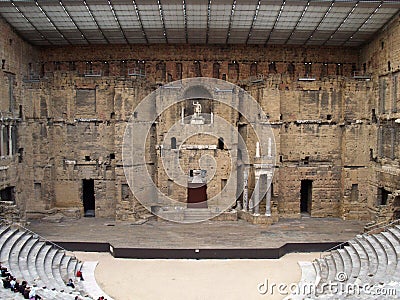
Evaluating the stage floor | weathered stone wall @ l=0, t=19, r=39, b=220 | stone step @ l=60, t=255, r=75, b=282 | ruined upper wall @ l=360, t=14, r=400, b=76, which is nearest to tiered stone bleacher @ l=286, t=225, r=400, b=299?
the stage floor

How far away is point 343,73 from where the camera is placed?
119 feet

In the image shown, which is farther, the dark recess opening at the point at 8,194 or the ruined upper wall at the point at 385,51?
the dark recess opening at the point at 8,194

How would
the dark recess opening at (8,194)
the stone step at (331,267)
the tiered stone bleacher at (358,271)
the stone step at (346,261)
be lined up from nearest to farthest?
the tiered stone bleacher at (358,271), the stone step at (331,267), the stone step at (346,261), the dark recess opening at (8,194)

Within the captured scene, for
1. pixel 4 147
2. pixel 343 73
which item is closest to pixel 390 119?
pixel 343 73

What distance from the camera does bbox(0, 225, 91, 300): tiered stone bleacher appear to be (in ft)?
60.5

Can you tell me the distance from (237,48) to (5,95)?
17.2 meters

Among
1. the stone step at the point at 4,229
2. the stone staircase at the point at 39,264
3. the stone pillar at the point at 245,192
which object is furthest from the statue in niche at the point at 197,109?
the stone step at the point at 4,229

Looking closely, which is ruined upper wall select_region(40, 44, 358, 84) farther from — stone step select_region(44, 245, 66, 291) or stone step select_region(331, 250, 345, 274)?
stone step select_region(331, 250, 345, 274)

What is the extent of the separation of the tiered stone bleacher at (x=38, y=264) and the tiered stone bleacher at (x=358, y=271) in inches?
389

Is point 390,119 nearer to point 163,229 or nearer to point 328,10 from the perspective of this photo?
point 328,10

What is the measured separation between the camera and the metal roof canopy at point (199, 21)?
96.2 feet

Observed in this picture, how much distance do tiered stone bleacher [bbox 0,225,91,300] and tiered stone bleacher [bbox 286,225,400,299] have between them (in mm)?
9868

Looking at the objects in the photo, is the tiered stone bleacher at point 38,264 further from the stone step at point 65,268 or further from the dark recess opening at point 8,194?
the dark recess opening at point 8,194

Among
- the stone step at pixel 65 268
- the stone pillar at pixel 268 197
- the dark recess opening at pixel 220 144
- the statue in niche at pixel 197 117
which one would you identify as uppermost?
the statue in niche at pixel 197 117
